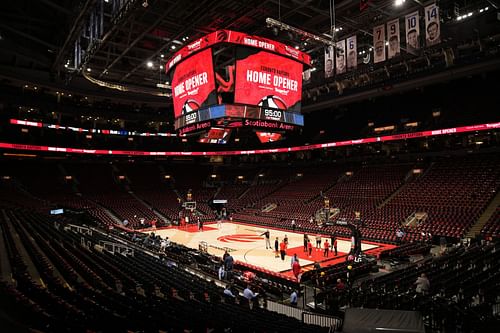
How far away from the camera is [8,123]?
33.5m

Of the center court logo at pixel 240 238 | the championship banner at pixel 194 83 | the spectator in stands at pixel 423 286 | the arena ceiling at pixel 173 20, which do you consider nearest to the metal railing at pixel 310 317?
the spectator in stands at pixel 423 286

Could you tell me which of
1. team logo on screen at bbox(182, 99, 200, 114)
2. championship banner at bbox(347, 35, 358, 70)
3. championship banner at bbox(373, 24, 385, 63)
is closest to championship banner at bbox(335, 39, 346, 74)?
championship banner at bbox(347, 35, 358, 70)

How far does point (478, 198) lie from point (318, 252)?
12.5 metres

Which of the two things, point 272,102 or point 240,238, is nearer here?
point 272,102

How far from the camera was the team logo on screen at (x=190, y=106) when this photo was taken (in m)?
13.9

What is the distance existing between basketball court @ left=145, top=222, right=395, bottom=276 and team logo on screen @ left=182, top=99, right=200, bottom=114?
8983 millimetres

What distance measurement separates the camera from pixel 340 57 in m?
19.8

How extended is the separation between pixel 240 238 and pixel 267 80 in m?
15.7

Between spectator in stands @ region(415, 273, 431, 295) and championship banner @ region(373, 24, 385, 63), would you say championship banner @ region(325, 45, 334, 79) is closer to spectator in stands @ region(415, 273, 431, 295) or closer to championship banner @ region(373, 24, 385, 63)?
championship banner @ region(373, 24, 385, 63)

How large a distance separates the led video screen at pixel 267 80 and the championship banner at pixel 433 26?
6.52m

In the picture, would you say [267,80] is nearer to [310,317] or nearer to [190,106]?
[190,106]

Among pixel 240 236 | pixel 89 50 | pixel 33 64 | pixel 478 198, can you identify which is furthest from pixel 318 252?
pixel 33 64

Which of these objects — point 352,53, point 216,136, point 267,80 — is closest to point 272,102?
point 267,80

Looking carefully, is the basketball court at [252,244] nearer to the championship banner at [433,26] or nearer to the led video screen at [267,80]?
the led video screen at [267,80]
